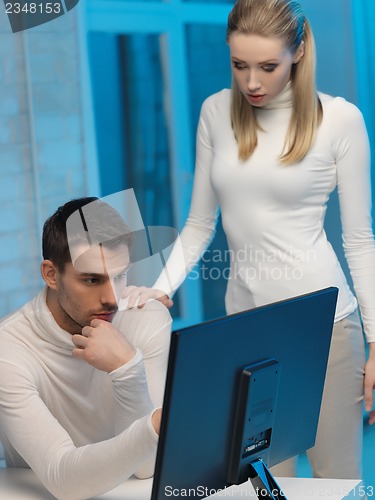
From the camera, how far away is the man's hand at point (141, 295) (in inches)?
79.0

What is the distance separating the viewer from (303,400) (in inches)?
60.5

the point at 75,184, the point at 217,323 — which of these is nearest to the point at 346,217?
the point at 217,323

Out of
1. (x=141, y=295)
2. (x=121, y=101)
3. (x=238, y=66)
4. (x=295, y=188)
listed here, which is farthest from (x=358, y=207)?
(x=121, y=101)

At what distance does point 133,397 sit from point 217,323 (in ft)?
1.81

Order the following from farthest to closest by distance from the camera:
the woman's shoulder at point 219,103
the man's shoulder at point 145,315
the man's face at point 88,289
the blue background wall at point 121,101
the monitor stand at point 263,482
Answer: the blue background wall at point 121,101, the woman's shoulder at point 219,103, the man's shoulder at point 145,315, the man's face at point 88,289, the monitor stand at point 263,482

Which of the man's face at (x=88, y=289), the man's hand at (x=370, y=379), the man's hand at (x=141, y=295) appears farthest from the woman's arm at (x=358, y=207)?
the man's face at (x=88, y=289)

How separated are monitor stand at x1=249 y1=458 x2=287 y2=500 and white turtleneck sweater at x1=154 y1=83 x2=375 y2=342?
75 cm

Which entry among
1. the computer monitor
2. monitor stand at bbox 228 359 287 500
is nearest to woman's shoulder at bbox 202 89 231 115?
the computer monitor

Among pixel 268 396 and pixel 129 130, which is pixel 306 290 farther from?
pixel 129 130

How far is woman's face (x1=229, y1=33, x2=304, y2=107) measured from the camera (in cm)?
204

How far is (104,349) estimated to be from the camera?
1.72m

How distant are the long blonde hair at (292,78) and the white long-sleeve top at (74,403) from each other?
469mm

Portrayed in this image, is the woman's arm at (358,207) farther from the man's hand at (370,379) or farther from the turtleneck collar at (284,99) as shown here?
the turtleneck collar at (284,99)

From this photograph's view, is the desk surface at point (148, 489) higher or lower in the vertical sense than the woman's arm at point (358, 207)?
lower
